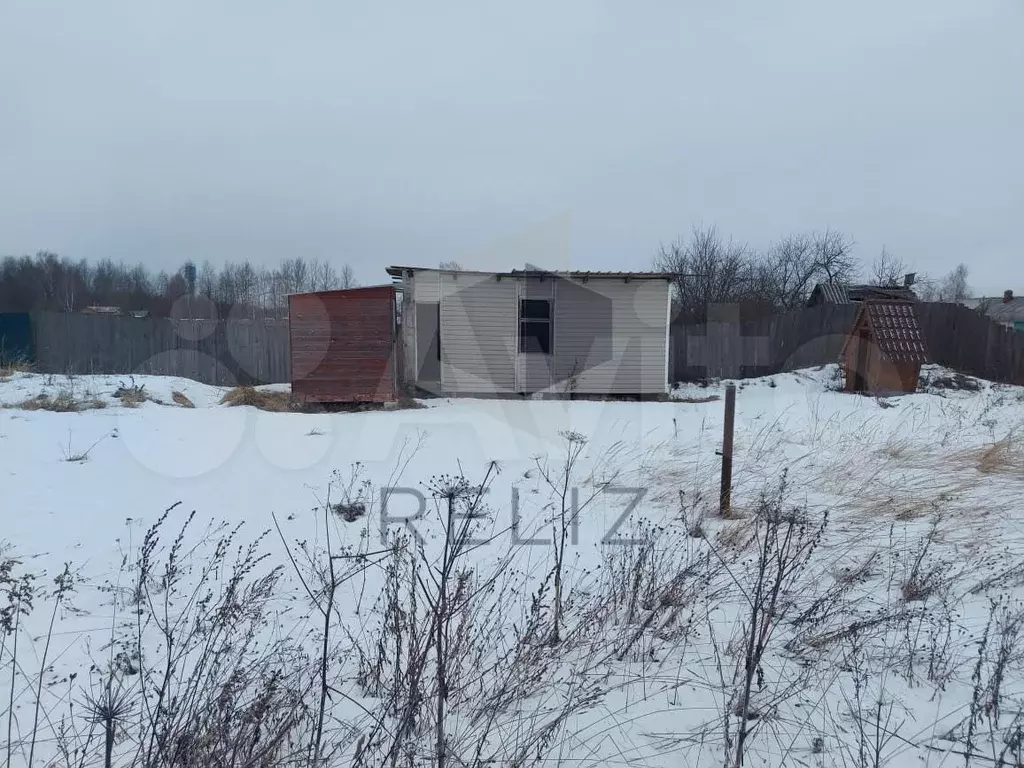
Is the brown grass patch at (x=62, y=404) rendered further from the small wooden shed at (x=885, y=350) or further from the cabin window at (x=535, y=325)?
the small wooden shed at (x=885, y=350)

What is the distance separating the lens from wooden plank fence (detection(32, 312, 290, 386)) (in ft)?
49.6

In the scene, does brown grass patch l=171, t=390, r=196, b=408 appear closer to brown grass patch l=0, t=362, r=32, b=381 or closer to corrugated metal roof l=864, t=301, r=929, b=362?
brown grass patch l=0, t=362, r=32, b=381

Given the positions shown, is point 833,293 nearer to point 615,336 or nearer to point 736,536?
point 615,336

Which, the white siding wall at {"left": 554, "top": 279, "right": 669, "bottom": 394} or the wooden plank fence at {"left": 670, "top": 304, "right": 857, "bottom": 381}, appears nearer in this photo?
the white siding wall at {"left": 554, "top": 279, "right": 669, "bottom": 394}

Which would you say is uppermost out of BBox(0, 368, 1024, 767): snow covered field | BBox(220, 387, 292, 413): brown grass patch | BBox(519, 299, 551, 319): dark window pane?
BBox(519, 299, 551, 319): dark window pane

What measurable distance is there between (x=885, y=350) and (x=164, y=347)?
56.6 ft

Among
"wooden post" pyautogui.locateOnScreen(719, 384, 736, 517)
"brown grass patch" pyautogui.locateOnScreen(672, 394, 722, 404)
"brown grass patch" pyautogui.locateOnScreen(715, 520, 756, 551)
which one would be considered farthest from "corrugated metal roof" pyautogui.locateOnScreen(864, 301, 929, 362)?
"brown grass patch" pyautogui.locateOnScreen(715, 520, 756, 551)

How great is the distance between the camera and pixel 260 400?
10.2 metres

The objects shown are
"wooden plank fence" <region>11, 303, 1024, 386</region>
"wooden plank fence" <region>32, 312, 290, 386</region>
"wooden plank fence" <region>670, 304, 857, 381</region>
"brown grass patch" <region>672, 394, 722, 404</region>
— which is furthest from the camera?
"wooden plank fence" <region>670, 304, 857, 381</region>

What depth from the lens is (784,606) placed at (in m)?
2.95

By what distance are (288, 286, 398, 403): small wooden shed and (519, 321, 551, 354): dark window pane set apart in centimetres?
296

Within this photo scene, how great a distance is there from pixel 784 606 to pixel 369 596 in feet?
7.47

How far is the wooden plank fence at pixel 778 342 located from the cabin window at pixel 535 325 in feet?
15.9

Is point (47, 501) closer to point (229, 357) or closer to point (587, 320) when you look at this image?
point (587, 320)
